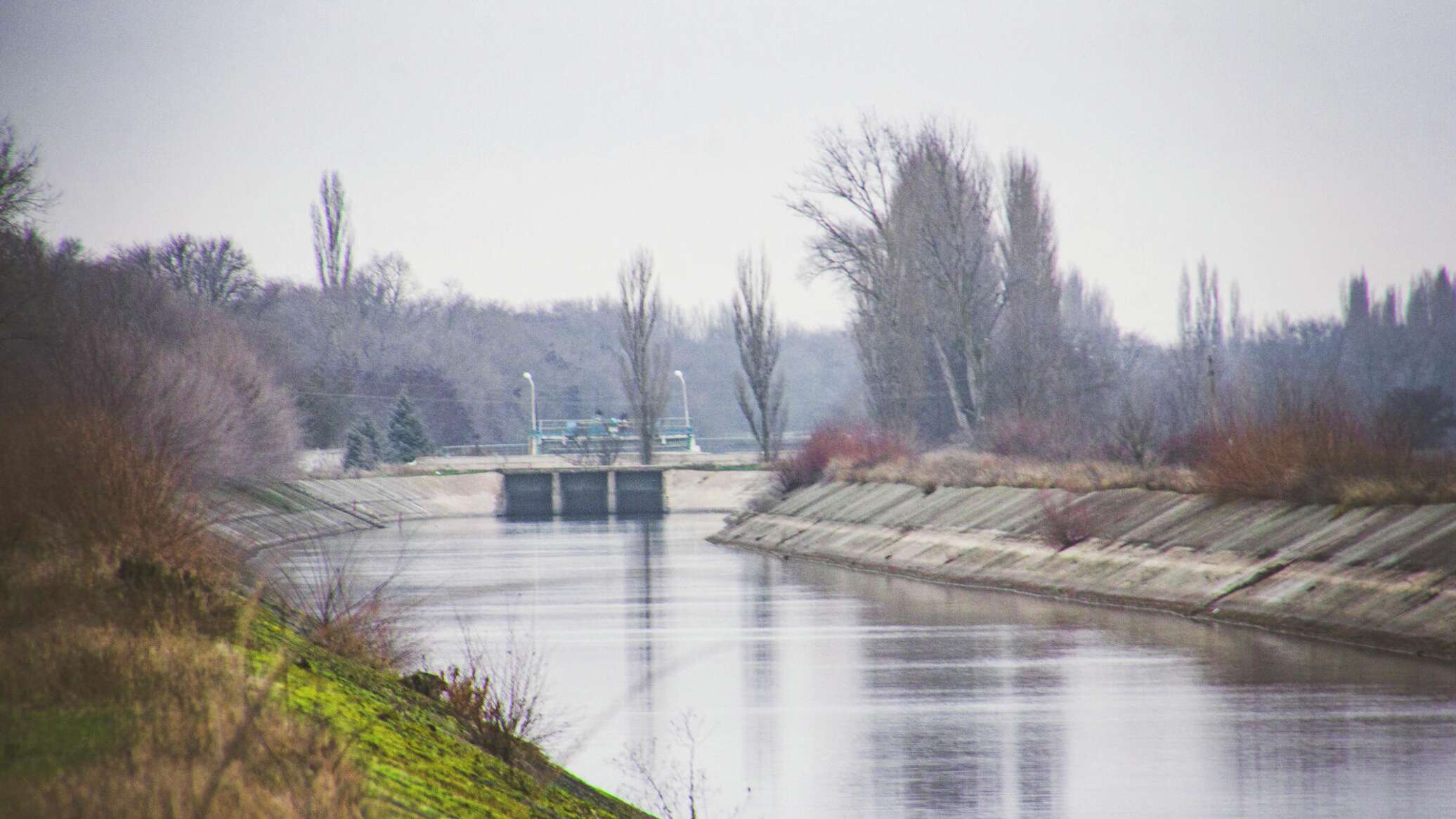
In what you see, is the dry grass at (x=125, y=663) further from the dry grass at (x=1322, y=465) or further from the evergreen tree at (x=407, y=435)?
the evergreen tree at (x=407, y=435)

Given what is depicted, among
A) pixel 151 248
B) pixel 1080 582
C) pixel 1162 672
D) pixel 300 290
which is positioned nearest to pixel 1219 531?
pixel 1080 582

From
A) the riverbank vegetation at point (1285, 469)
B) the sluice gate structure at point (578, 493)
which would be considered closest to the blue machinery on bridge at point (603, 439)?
the sluice gate structure at point (578, 493)

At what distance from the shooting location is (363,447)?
93.9 metres

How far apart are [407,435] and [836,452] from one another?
4491cm

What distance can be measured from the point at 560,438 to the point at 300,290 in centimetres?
3322

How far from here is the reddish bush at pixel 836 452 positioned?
5838 cm

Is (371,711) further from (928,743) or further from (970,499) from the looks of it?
(970,499)

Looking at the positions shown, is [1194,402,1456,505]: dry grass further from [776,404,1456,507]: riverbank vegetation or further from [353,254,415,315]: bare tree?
[353,254,415,315]: bare tree

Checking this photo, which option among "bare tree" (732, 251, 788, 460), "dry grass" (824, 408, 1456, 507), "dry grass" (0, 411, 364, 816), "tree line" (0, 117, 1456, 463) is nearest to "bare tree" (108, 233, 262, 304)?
"tree line" (0, 117, 1456, 463)

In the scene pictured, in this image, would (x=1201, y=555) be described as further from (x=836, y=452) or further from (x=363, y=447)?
(x=363, y=447)

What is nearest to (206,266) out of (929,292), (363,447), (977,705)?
(363,447)

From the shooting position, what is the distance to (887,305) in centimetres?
6494

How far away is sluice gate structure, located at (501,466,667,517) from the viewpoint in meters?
90.7

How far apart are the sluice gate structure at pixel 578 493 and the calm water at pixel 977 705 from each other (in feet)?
186
